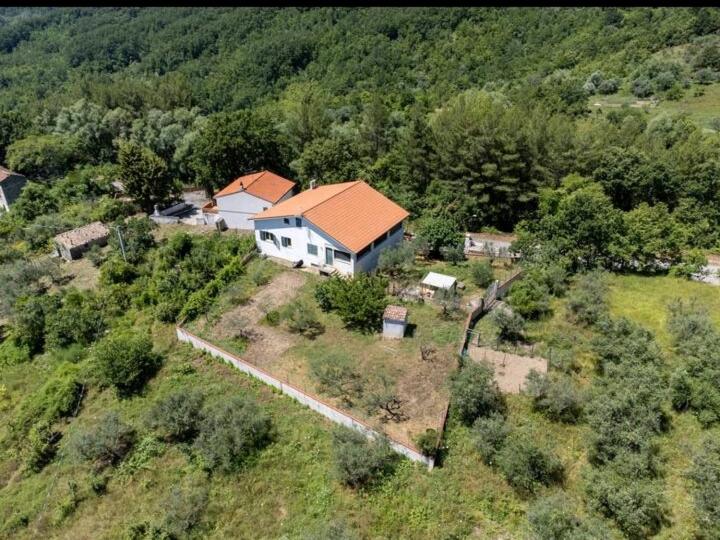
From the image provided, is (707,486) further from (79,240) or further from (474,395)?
(79,240)

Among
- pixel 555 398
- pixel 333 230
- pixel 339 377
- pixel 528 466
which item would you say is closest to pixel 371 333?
pixel 339 377

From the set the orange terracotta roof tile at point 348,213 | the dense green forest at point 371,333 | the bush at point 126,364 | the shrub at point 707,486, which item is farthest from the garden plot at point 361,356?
the shrub at point 707,486

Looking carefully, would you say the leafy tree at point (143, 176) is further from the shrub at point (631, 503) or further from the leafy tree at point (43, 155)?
the shrub at point (631, 503)

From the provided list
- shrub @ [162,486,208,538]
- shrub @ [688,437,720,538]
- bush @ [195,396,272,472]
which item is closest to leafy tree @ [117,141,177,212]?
bush @ [195,396,272,472]

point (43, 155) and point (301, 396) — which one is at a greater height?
point (301, 396)

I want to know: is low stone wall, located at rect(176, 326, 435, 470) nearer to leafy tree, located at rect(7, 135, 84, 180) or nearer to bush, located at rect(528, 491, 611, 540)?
bush, located at rect(528, 491, 611, 540)

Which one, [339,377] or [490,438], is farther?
[339,377]
